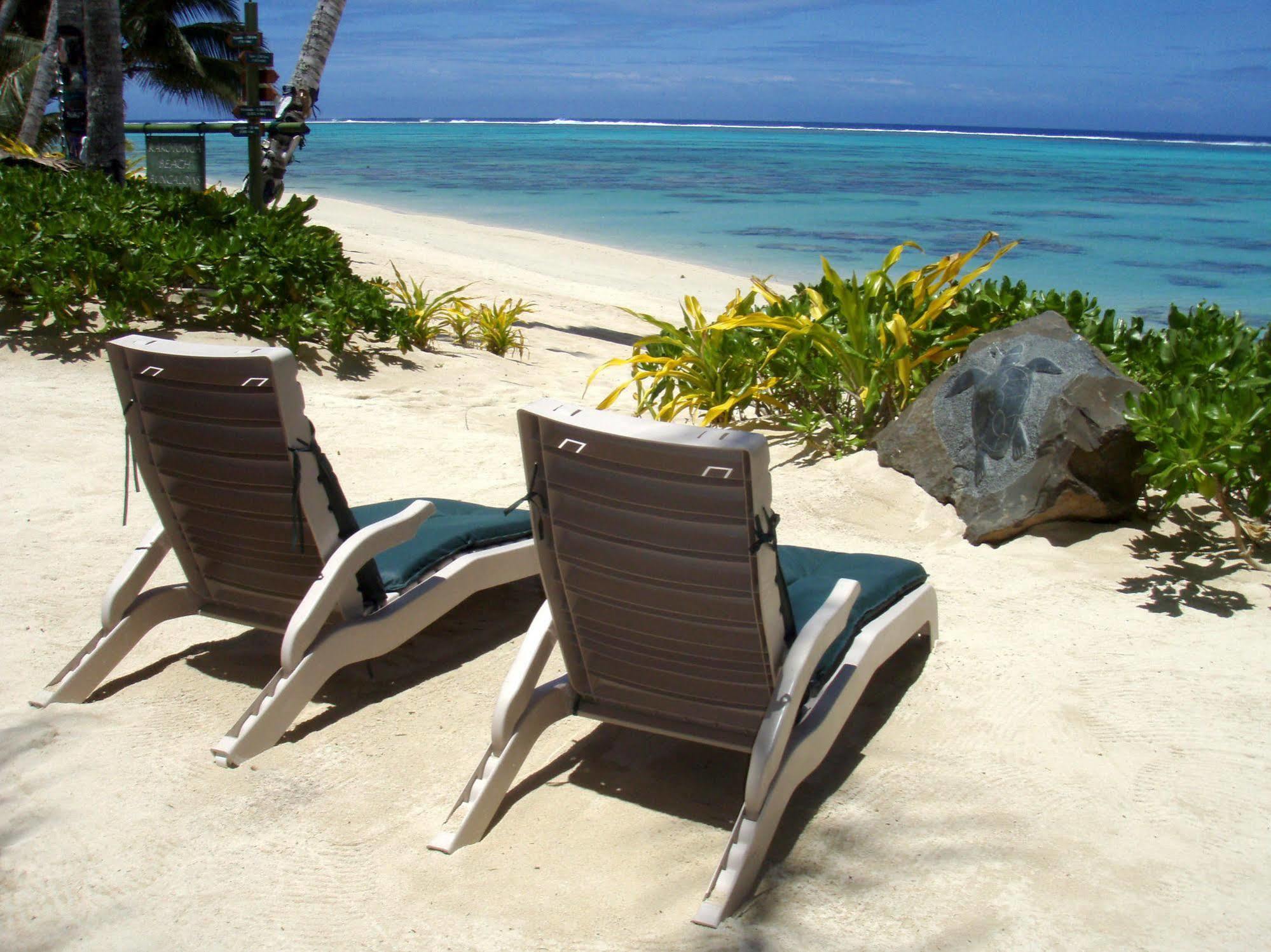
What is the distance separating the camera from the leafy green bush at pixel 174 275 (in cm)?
720

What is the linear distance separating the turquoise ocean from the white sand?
10.8m

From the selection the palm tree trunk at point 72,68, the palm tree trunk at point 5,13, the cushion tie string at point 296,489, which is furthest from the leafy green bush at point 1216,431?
the palm tree trunk at point 5,13

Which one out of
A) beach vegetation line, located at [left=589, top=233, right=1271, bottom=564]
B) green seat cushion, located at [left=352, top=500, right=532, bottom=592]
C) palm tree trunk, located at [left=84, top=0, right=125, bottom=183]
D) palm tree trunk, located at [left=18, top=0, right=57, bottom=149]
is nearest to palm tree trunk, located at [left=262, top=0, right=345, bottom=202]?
palm tree trunk, located at [left=84, top=0, right=125, bottom=183]

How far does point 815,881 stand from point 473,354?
6400 mm

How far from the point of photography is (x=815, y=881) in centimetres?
260

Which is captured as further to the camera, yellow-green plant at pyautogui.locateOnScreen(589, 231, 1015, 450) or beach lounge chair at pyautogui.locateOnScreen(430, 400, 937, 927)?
yellow-green plant at pyautogui.locateOnScreen(589, 231, 1015, 450)

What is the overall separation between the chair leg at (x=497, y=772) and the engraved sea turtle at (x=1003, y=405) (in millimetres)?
2611

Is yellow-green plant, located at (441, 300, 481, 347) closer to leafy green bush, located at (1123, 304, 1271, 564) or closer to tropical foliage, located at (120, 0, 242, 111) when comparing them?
leafy green bush, located at (1123, 304, 1271, 564)

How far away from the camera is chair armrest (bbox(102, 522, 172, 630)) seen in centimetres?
352

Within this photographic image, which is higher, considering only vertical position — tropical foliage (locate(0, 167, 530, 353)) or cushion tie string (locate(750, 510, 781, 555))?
tropical foliage (locate(0, 167, 530, 353))

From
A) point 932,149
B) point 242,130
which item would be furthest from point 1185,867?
point 932,149

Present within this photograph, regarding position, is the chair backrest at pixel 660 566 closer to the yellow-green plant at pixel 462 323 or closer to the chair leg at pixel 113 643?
the chair leg at pixel 113 643

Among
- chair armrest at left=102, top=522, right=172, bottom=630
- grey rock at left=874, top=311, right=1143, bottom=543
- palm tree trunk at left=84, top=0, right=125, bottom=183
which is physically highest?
palm tree trunk at left=84, top=0, right=125, bottom=183

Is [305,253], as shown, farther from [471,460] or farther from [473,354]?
[471,460]
